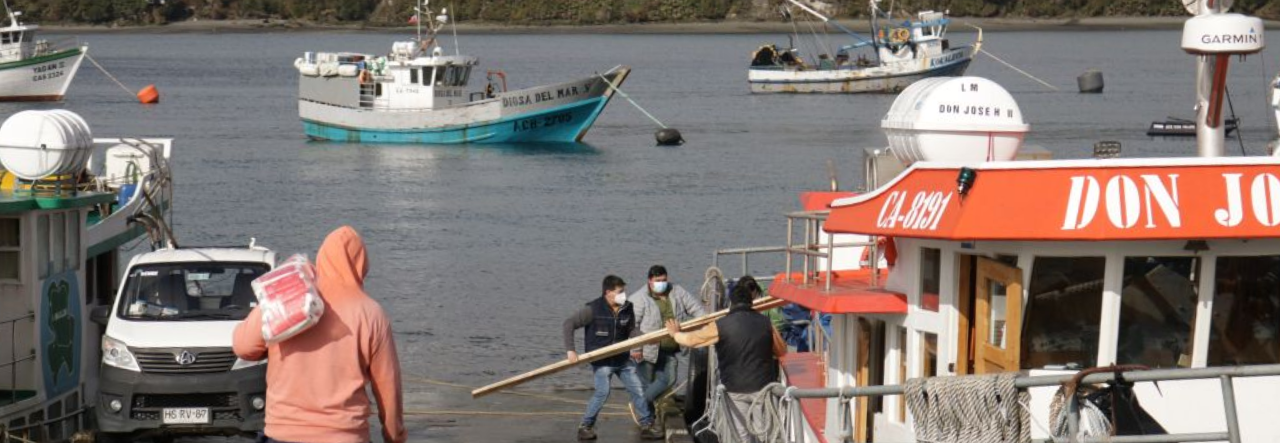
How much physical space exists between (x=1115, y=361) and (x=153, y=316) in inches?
339

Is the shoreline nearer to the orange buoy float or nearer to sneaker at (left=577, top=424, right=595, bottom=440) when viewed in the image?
the orange buoy float

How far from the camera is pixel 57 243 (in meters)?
17.7

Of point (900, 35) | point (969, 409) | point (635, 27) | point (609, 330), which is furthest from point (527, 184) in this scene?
point (635, 27)

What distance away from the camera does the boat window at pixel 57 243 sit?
1752 cm

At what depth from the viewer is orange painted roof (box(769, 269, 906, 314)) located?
1318cm

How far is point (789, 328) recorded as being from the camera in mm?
21766

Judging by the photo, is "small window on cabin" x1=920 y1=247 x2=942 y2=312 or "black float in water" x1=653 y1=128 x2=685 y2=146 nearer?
"small window on cabin" x1=920 y1=247 x2=942 y2=312

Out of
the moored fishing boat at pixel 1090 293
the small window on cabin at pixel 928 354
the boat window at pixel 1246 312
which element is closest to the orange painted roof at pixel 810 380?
the small window on cabin at pixel 928 354

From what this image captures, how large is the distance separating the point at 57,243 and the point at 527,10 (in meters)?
172

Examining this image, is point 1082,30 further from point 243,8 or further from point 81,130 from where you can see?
point 81,130

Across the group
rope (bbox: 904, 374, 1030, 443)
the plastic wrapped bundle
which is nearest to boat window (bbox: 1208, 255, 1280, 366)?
rope (bbox: 904, 374, 1030, 443)

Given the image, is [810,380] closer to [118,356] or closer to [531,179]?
[118,356]

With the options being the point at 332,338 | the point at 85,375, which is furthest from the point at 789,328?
the point at 332,338

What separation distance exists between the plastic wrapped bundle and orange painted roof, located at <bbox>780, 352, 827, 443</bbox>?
20.5 ft
